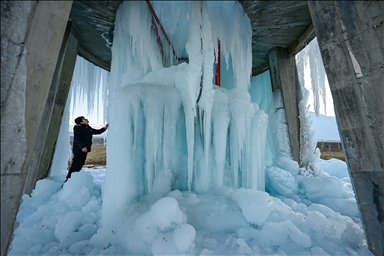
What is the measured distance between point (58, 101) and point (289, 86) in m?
5.59

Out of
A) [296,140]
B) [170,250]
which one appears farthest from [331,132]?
[170,250]

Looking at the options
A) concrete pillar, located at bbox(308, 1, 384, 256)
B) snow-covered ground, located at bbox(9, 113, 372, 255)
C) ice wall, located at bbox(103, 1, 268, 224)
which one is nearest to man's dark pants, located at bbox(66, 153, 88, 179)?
snow-covered ground, located at bbox(9, 113, 372, 255)

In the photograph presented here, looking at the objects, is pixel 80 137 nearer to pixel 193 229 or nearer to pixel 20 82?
pixel 20 82

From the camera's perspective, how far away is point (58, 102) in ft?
13.5

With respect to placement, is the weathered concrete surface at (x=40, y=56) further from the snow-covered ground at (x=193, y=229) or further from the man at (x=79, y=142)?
the man at (x=79, y=142)

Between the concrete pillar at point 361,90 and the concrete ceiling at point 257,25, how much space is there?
5.44 ft

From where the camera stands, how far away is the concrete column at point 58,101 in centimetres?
383

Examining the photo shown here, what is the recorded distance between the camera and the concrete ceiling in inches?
124

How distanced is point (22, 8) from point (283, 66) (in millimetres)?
5034

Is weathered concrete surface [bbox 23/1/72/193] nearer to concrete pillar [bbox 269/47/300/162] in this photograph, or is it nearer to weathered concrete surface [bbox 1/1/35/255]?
weathered concrete surface [bbox 1/1/35/255]

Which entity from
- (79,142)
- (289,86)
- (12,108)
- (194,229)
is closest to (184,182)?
(194,229)

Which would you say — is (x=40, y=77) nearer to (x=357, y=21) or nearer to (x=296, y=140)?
(x=357, y=21)

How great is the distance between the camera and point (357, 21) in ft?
5.56

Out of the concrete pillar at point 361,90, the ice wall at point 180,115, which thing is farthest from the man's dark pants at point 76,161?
the concrete pillar at point 361,90
